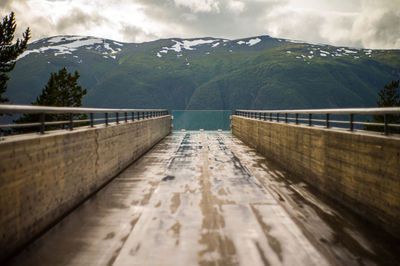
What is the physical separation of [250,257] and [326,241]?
65.4 inches

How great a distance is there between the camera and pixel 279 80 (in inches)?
7638

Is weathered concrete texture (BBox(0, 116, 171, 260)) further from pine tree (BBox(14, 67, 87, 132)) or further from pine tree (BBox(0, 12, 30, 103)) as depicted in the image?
pine tree (BBox(14, 67, 87, 132))

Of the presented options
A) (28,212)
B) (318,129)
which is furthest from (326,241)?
(28,212)

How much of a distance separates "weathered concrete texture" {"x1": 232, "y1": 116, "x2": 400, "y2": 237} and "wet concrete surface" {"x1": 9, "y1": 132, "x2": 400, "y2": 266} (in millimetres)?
345

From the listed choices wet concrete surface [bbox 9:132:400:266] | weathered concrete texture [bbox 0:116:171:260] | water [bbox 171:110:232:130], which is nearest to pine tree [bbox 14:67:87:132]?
water [bbox 171:110:232:130]

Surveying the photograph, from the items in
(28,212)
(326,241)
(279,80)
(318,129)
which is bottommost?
(326,241)

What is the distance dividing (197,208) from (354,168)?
403 centimetres

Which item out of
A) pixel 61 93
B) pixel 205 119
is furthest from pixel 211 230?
pixel 61 93

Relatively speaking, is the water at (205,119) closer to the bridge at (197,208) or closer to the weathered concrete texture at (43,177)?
the bridge at (197,208)

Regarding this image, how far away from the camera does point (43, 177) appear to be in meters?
5.60

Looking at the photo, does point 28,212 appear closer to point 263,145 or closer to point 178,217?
point 178,217

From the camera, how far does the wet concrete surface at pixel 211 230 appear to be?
450 cm

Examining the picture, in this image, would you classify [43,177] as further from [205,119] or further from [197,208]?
[205,119]

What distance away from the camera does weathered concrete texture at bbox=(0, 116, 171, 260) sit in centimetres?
457
